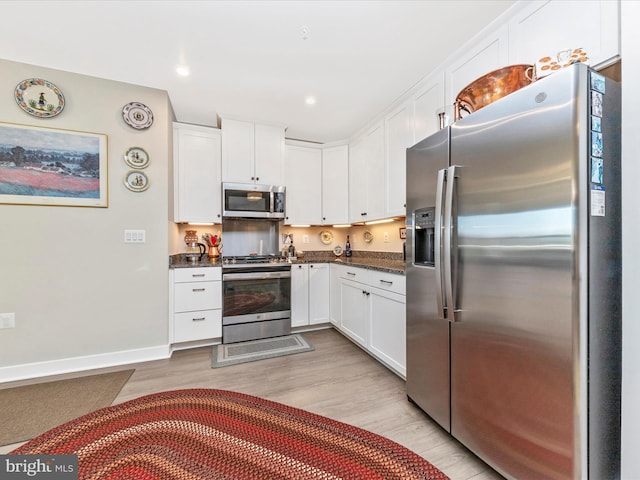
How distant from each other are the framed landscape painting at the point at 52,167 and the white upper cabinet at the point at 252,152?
3.88 ft

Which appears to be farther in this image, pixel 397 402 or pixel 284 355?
pixel 284 355

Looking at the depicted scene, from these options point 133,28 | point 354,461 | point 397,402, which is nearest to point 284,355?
point 397,402

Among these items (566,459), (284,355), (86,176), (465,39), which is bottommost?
(284,355)

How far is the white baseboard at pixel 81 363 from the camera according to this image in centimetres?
227

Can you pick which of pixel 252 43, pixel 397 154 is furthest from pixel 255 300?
pixel 252 43

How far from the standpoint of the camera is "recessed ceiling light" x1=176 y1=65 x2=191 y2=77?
2.27 metres

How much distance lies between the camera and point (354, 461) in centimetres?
131

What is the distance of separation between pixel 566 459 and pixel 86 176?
3.68 meters

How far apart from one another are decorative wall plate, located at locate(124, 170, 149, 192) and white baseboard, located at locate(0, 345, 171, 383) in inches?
62.3

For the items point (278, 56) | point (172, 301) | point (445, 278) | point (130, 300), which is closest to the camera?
point (445, 278)

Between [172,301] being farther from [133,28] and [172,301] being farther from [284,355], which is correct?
[133,28]

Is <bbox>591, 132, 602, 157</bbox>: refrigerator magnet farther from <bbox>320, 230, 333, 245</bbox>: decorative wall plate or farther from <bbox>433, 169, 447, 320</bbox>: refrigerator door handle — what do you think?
<bbox>320, 230, 333, 245</bbox>: decorative wall plate

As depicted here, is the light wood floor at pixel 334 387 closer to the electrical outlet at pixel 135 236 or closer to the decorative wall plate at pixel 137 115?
the electrical outlet at pixel 135 236

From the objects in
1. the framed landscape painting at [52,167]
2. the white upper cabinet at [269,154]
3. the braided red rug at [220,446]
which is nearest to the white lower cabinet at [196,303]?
the framed landscape painting at [52,167]
